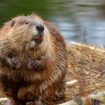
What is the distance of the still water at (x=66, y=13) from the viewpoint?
888 cm

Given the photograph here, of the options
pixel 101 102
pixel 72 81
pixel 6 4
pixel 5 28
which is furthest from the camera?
pixel 6 4

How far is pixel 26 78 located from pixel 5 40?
29 cm

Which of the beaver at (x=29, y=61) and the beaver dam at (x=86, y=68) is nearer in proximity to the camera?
the beaver at (x=29, y=61)

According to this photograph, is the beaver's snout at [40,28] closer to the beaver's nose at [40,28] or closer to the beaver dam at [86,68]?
the beaver's nose at [40,28]

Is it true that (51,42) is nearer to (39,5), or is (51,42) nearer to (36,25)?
(36,25)

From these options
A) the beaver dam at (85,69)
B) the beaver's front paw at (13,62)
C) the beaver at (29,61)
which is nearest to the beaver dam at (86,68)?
the beaver dam at (85,69)

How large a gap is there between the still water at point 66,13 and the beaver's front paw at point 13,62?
3.93 meters

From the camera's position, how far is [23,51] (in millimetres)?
4387

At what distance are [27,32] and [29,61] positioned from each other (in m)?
0.20

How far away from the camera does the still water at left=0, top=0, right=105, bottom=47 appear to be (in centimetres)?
888

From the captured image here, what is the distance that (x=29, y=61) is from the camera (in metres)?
4.41

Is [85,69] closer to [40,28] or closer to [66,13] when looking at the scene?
[40,28]

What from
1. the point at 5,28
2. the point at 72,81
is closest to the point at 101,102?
the point at 5,28

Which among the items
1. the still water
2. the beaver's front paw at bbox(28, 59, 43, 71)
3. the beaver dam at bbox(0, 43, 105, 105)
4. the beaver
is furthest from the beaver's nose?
the still water
